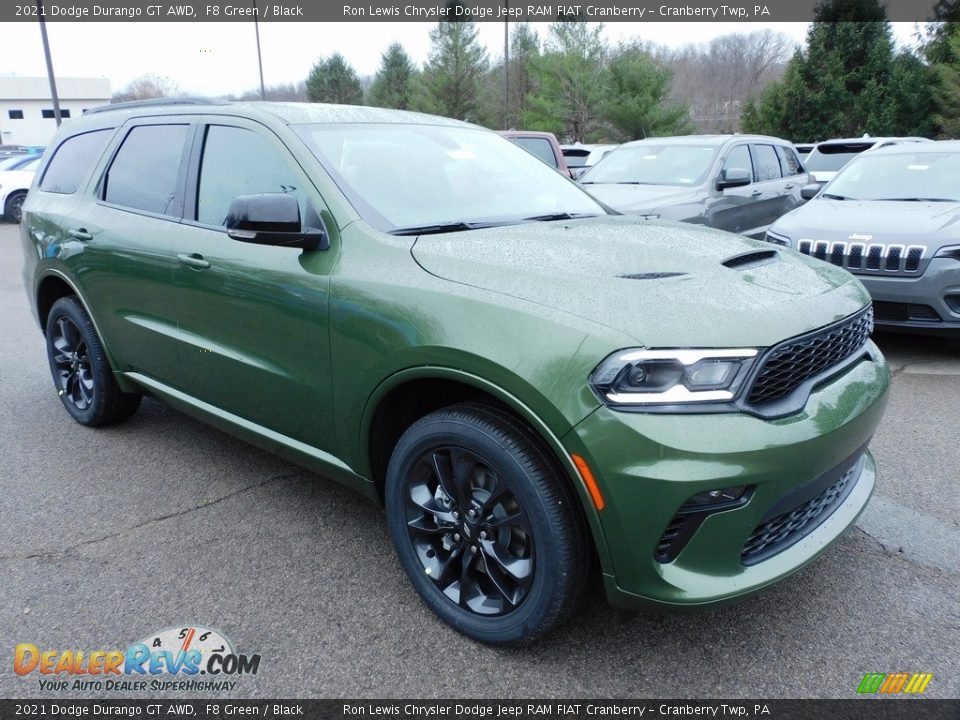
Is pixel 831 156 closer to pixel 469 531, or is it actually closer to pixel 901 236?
pixel 901 236

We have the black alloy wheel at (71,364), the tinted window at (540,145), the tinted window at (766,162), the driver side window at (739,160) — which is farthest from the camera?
the tinted window at (540,145)

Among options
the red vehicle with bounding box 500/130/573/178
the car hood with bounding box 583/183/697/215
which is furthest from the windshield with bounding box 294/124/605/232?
the red vehicle with bounding box 500/130/573/178

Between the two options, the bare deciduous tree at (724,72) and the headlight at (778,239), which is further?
the bare deciduous tree at (724,72)

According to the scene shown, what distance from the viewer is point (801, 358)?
2246 millimetres


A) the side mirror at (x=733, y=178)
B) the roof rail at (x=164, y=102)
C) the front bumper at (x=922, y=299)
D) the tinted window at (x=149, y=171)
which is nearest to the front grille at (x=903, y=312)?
the front bumper at (x=922, y=299)

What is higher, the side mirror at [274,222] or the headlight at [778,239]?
the side mirror at [274,222]

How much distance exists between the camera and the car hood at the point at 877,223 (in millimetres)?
5379

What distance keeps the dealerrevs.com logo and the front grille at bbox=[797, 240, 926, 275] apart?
186 inches

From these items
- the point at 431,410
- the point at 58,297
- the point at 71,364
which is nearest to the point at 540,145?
the point at 58,297

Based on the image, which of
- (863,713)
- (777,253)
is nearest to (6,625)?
(863,713)

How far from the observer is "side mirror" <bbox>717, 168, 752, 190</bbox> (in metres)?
7.81

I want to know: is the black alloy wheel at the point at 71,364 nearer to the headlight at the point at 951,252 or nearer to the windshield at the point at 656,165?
the headlight at the point at 951,252

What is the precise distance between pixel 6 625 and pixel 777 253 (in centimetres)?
311

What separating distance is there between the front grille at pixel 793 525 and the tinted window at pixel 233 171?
6.75ft
